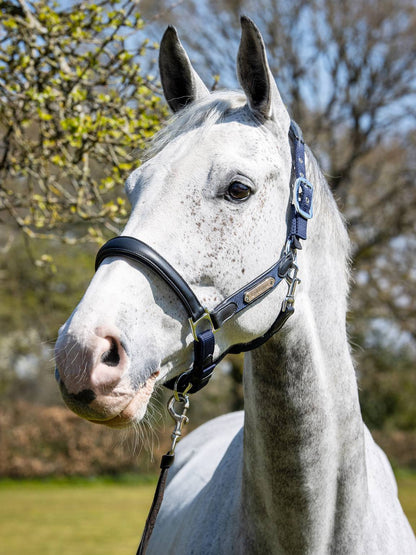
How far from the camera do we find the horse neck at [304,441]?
2.01 meters

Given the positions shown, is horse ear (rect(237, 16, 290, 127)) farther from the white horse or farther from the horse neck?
the horse neck

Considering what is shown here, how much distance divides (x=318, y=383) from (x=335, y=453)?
0.25m

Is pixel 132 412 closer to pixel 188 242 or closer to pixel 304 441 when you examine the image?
pixel 188 242

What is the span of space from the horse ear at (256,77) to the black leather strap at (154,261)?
681 mm

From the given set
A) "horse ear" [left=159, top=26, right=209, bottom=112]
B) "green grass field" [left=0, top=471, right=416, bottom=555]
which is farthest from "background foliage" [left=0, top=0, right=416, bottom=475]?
"horse ear" [left=159, top=26, right=209, bottom=112]

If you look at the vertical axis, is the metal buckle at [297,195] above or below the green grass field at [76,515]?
above

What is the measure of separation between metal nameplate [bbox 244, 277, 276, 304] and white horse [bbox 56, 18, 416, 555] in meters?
0.04

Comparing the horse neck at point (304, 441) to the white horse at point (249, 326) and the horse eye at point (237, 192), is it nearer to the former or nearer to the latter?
the white horse at point (249, 326)

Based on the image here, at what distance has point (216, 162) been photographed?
6.08 feet

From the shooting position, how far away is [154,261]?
1.68 m

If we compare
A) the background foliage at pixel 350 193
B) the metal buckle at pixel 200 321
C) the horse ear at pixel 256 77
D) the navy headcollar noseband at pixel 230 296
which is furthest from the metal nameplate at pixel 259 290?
the background foliage at pixel 350 193

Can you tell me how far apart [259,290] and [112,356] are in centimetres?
54

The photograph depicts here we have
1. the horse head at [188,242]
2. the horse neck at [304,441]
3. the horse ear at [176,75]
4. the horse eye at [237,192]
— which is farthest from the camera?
the horse ear at [176,75]

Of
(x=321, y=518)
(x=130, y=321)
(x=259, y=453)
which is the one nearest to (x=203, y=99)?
(x=130, y=321)
